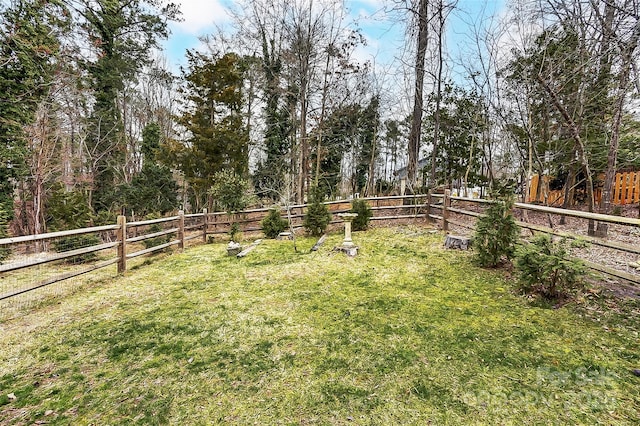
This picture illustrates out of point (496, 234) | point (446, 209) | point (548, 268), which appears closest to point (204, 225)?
point (446, 209)

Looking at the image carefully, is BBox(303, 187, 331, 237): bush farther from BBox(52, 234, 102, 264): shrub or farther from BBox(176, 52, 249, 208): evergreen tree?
BBox(176, 52, 249, 208): evergreen tree

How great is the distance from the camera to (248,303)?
10.5 feet

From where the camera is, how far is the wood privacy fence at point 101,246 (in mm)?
3494

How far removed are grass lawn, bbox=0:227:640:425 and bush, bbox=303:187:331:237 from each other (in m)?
3.39

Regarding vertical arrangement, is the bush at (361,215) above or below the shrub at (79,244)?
above

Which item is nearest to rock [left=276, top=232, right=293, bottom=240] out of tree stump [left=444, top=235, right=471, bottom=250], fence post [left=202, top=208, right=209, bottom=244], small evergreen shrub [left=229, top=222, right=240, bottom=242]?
small evergreen shrub [left=229, top=222, right=240, bottom=242]

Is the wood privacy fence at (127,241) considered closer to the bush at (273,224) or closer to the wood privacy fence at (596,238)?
the wood privacy fence at (596,238)

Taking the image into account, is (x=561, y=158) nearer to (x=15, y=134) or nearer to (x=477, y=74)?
(x=477, y=74)

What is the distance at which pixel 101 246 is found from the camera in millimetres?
4066

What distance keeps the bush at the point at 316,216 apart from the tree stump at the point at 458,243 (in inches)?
115

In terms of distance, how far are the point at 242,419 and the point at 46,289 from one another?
4.12 meters

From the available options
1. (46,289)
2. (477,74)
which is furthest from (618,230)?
(46,289)

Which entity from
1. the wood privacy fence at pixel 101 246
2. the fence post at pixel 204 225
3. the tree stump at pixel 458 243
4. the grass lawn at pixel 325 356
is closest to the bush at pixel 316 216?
the wood privacy fence at pixel 101 246

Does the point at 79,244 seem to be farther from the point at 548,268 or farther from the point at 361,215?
the point at 548,268
